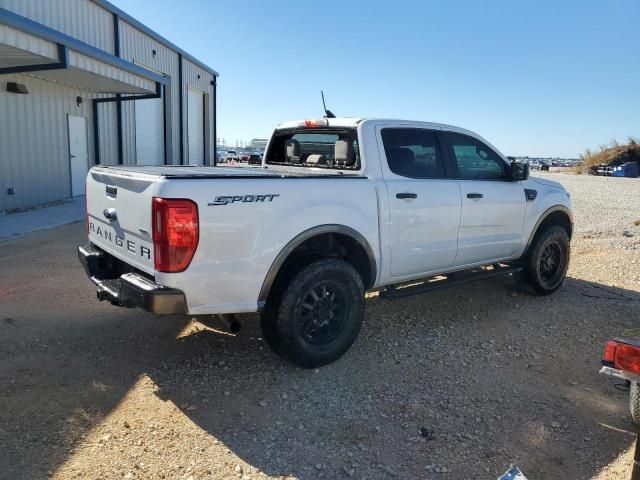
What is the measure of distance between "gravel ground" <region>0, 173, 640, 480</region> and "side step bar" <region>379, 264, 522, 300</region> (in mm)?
420

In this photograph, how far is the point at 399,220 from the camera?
438cm

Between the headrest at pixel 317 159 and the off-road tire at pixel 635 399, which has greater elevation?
the headrest at pixel 317 159

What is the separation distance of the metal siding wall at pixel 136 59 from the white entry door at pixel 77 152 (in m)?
1.94

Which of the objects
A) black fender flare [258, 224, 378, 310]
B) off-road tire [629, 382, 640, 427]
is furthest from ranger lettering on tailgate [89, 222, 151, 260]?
off-road tire [629, 382, 640, 427]

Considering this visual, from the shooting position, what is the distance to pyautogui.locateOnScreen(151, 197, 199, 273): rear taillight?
315cm

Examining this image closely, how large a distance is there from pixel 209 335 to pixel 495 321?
289cm

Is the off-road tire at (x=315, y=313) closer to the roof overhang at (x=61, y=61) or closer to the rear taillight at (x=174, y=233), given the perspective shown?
the rear taillight at (x=174, y=233)

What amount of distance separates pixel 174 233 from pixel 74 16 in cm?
1283

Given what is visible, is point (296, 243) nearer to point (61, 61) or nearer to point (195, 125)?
point (61, 61)

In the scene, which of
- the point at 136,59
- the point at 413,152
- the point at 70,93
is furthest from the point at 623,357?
the point at 136,59

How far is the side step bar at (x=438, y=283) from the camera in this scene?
461 cm

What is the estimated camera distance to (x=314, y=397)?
3.63 meters

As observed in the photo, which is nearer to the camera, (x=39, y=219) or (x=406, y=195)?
(x=406, y=195)

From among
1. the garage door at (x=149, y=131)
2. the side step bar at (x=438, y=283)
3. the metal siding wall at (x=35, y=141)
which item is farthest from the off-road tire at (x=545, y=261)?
the garage door at (x=149, y=131)
